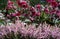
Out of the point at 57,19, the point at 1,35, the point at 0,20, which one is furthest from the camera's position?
the point at 57,19

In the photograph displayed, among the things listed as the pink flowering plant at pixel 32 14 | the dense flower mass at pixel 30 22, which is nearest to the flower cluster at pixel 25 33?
the dense flower mass at pixel 30 22

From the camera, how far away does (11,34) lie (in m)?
3.39

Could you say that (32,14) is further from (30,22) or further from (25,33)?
(25,33)

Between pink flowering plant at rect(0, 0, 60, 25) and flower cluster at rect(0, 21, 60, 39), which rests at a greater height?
flower cluster at rect(0, 21, 60, 39)

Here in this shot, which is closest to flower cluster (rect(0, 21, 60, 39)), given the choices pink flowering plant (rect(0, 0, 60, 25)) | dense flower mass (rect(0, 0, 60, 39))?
dense flower mass (rect(0, 0, 60, 39))

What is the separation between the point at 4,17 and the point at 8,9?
0.25 meters

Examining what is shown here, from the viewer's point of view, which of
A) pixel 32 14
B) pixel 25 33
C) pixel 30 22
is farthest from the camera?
pixel 32 14

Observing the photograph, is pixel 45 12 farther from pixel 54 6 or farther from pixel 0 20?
pixel 0 20

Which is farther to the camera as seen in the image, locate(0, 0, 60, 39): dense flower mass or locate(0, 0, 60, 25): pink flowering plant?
locate(0, 0, 60, 25): pink flowering plant

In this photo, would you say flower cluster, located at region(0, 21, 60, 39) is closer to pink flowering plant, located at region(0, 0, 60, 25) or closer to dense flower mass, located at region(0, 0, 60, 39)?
dense flower mass, located at region(0, 0, 60, 39)

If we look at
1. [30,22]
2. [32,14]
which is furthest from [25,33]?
[32,14]

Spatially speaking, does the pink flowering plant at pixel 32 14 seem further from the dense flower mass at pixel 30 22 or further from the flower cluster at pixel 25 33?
the flower cluster at pixel 25 33

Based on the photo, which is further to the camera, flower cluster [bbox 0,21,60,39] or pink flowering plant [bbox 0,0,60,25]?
pink flowering plant [bbox 0,0,60,25]

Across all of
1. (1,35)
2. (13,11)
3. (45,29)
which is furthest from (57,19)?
A: (1,35)
